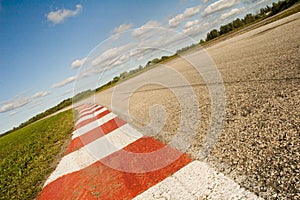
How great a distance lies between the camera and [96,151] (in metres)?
5.33

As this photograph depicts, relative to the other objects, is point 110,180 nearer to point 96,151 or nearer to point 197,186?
point 197,186

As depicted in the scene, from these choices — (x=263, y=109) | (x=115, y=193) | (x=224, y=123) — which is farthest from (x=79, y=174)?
(x=263, y=109)

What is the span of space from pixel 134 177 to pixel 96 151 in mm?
2124

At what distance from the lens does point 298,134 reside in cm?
308

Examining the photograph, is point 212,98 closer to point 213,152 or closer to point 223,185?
point 213,152

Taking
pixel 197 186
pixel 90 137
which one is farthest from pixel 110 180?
pixel 90 137

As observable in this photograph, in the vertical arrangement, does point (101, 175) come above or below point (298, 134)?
above

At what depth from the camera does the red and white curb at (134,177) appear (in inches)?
104

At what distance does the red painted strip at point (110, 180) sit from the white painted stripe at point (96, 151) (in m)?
0.27

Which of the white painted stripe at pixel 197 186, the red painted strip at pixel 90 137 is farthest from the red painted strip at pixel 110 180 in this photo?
the red painted strip at pixel 90 137

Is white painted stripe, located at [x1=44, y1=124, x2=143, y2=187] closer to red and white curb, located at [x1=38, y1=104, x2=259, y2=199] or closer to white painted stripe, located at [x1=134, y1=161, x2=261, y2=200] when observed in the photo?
red and white curb, located at [x1=38, y1=104, x2=259, y2=199]

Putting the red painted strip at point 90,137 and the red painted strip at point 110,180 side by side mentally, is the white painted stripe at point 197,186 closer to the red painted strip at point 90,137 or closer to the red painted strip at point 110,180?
the red painted strip at point 110,180

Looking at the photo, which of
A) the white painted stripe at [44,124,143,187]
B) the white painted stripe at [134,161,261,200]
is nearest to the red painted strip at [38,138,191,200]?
the white painted stripe at [134,161,261,200]

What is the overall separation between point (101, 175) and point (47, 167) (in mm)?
2646
